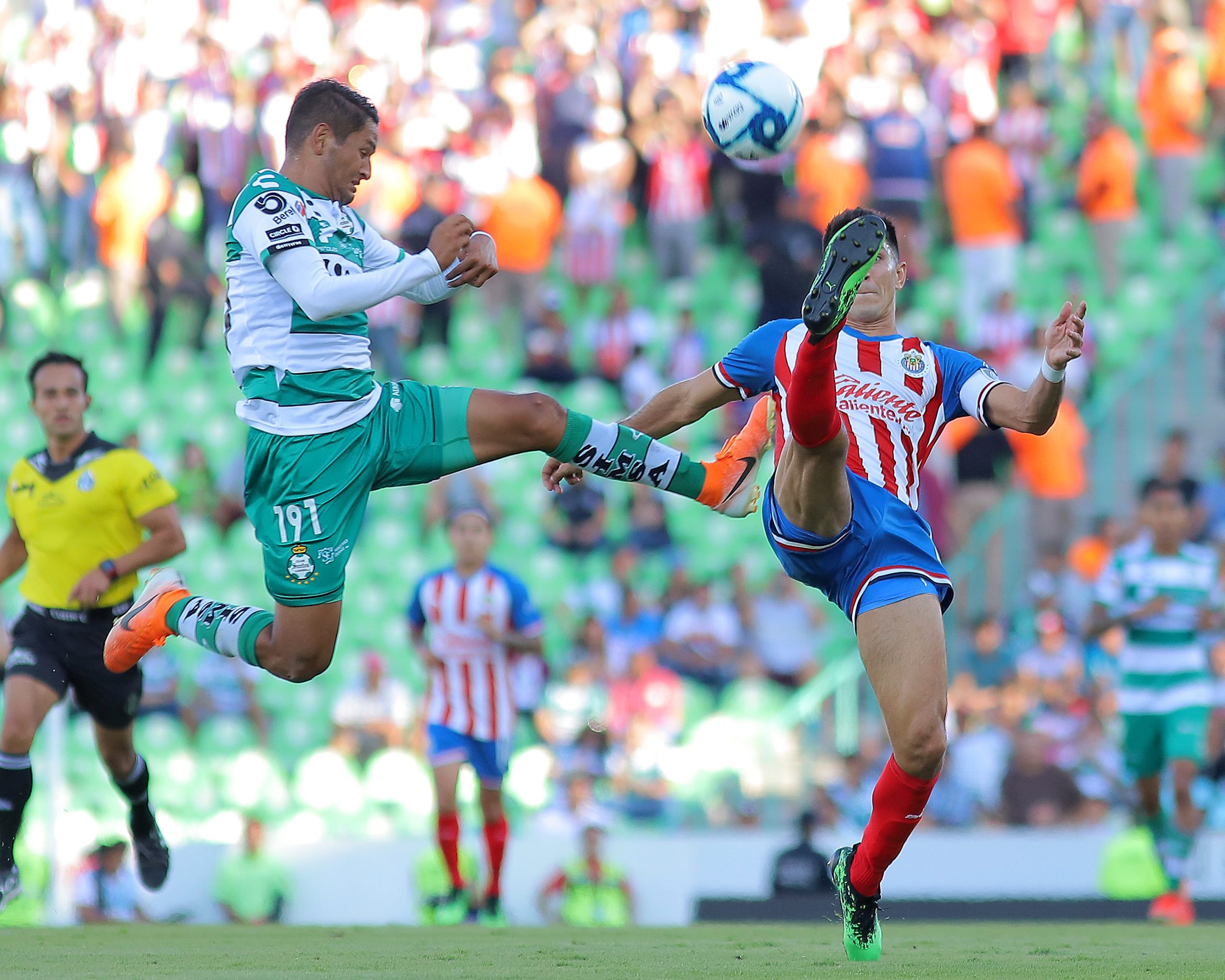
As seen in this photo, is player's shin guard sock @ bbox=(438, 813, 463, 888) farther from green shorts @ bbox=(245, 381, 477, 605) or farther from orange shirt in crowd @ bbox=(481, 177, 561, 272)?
orange shirt in crowd @ bbox=(481, 177, 561, 272)

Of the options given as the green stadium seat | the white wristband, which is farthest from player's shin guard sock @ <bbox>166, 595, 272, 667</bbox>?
the green stadium seat

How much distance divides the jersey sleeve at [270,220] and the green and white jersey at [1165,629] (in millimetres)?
6409

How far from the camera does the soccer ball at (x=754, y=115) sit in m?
7.10

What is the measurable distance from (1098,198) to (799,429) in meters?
13.0

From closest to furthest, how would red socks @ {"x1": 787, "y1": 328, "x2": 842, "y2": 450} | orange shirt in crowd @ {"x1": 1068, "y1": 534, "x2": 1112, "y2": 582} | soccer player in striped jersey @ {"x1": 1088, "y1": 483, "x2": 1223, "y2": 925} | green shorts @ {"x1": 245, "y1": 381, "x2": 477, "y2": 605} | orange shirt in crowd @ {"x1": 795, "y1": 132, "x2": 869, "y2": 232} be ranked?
red socks @ {"x1": 787, "y1": 328, "x2": 842, "y2": 450}, green shorts @ {"x1": 245, "y1": 381, "x2": 477, "y2": 605}, soccer player in striped jersey @ {"x1": 1088, "y1": 483, "x2": 1223, "y2": 925}, orange shirt in crowd @ {"x1": 1068, "y1": 534, "x2": 1112, "y2": 582}, orange shirt in crowd @ {"x1": 795, "y1": 132, "x2": 869, "y2": 232}

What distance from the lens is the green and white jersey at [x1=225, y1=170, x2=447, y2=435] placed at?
6.01 metres

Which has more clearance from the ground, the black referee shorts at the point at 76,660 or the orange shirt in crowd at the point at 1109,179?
the orange shirt in crowd at the point at 1109,179

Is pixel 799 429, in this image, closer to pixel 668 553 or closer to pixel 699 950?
pixel 699 950

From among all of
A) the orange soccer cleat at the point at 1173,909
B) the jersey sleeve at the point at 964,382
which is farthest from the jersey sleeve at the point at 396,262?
the orange soccer cleat at the point at 1173,909

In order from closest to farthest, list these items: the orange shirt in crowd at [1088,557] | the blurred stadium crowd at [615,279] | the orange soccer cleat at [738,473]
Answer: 1. the orange soccer cleat at [738,473]
2. the blurred stadium crowd at [615,279]
3. the orange shirt in crowd at [1088,557]

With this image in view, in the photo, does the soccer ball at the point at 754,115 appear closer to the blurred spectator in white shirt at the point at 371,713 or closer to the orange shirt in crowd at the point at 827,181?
the blurred spectator in white shirt at the point at 371,713

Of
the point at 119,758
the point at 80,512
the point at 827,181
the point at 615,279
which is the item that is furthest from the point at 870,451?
the point at 615,279

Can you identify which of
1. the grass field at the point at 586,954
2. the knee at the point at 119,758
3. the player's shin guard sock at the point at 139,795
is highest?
the knee at the point at 119,758

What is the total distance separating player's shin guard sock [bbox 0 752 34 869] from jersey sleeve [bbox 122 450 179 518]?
49.4 inches
